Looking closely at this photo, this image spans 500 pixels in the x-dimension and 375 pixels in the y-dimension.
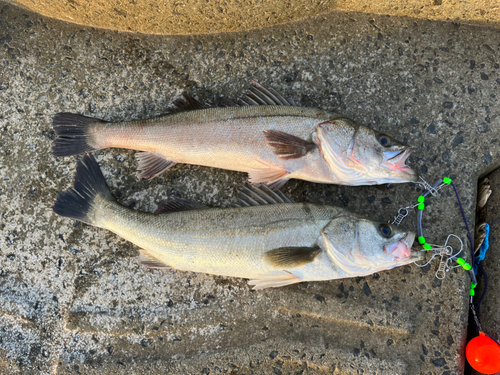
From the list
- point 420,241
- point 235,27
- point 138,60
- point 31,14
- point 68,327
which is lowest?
point 68,327

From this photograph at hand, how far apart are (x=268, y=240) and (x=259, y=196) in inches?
16.1

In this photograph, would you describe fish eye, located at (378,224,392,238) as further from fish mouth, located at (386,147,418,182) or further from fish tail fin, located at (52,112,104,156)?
fish tail fin, located at (52,112,104,156)

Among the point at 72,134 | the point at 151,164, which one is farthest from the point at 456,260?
the point at 72,134

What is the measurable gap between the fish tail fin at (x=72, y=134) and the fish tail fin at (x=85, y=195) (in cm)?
14

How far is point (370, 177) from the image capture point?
2.73 metres

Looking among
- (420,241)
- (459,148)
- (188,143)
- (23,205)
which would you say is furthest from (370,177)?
(23,205)

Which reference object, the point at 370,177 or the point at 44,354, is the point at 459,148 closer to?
the point at 370,177

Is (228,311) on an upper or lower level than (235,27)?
lower

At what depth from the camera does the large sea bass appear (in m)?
2.71

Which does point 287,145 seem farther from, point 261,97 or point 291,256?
point 291,256

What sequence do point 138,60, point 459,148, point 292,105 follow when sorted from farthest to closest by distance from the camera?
point 138,60 → point 459,148 → point 292,105

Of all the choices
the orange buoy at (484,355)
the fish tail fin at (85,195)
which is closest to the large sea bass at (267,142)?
the fish tail fin at (85,195)

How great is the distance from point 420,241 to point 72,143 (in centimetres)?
314

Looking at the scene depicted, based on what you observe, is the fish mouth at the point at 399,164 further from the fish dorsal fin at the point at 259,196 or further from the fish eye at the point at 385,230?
the fish dorsal fin at the point at 259,196
